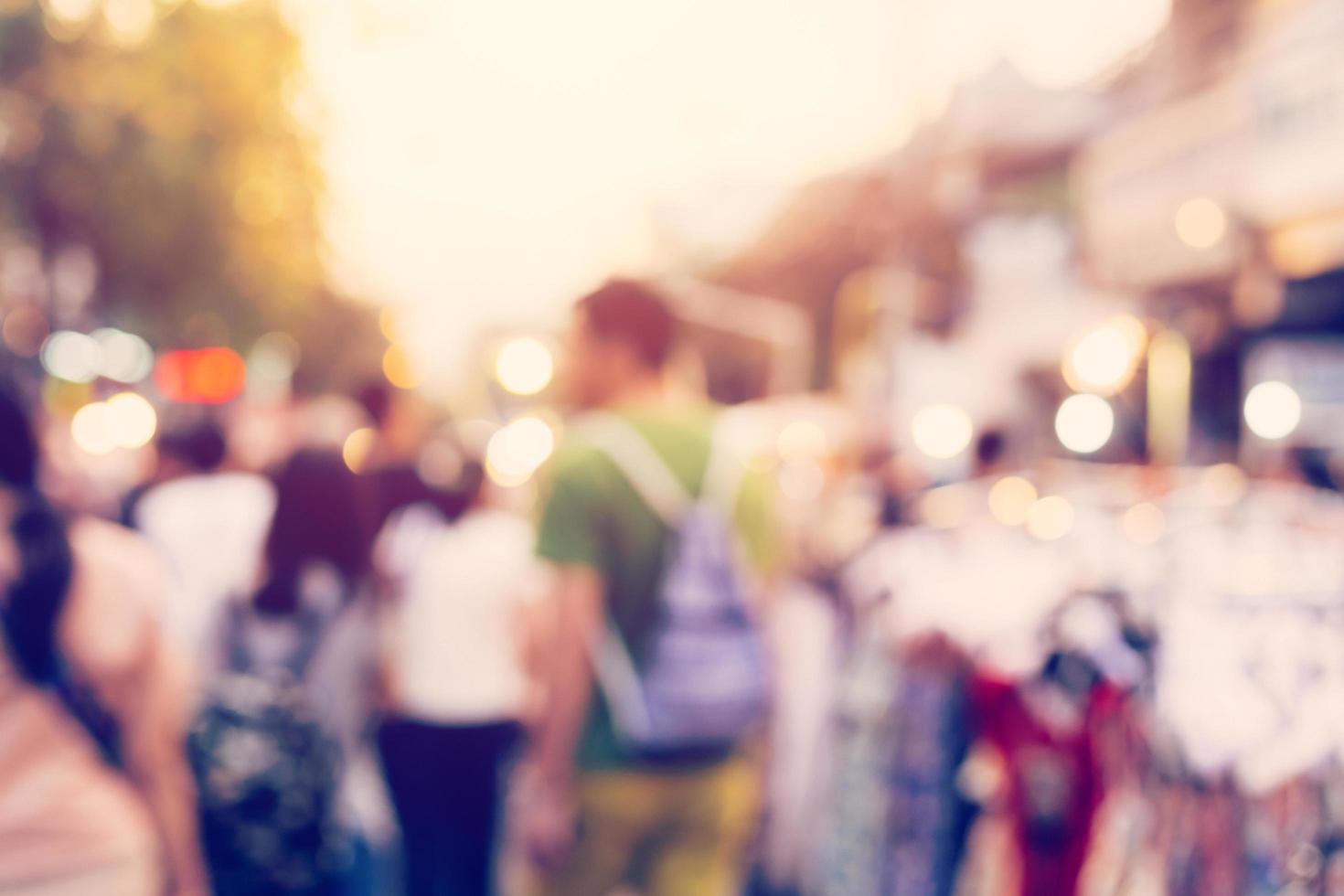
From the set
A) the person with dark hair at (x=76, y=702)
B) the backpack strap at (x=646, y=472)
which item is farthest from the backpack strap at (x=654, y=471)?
the person with dark hair at (x=76, y=702)

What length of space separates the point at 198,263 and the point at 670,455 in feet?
42.7

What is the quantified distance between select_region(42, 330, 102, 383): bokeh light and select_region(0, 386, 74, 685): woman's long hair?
1398 centimetres

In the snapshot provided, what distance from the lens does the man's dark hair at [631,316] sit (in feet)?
11.8

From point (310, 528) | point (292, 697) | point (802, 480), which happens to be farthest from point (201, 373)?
point (292, 697)

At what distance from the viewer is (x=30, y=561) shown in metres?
2.47

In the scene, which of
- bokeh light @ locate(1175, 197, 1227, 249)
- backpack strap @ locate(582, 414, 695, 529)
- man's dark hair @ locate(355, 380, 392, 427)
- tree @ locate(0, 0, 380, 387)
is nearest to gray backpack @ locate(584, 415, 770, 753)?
backpack strap @ locate(582, 414, 695, 529)

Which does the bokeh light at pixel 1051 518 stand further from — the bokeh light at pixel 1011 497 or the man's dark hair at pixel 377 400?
the man's dark hair at pixel 377 400

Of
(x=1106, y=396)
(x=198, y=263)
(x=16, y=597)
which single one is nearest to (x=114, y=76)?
(x=198, y=263)

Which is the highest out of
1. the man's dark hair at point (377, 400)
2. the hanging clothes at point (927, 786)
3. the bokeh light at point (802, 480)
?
the man's dark hair at point (377, 400)

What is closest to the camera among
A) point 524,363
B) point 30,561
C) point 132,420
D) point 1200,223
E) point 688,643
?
point 30,561

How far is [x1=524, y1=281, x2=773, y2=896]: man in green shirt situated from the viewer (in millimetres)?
3303

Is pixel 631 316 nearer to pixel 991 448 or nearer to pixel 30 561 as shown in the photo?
pixel 30 561

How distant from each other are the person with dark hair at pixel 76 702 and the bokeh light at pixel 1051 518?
3.02 m

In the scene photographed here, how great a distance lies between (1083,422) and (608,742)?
724cm
